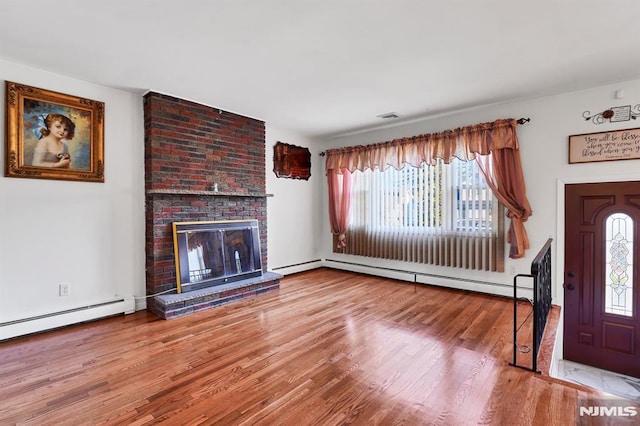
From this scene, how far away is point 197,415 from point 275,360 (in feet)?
2.39

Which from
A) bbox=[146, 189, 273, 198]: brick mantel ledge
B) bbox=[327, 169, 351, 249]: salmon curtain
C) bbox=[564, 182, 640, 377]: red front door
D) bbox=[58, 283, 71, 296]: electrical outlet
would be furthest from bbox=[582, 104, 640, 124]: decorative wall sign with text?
bbox=[58, 283, 71, 296]: electrical outlet

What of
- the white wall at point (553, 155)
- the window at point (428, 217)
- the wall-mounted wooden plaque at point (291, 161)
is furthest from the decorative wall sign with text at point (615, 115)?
the wall-mounted wooden plaque at point (291, 161)

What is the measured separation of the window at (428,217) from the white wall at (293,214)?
0.81 meters

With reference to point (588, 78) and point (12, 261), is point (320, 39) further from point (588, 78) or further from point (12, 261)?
point (12, 261)

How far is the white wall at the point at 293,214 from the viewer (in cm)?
512

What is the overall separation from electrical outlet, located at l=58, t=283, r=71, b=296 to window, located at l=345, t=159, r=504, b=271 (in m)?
4.08

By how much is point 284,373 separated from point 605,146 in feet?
13.5

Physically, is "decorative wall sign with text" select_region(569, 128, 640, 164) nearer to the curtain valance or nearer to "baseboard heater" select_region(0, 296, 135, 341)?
the curtain valance

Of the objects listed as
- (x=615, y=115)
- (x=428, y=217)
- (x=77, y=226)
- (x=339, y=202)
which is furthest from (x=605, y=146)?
(x=77, y=226)

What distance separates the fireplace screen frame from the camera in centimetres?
365

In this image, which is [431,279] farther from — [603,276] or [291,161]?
[291,161]

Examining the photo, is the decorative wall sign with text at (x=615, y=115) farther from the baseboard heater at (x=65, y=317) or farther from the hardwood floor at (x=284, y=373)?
the baseboard heater at (x=65, y=317)

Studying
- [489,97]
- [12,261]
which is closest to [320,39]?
[489,97]

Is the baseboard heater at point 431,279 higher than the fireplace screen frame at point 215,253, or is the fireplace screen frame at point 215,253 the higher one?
the fireplace screen frame at point 215,253
